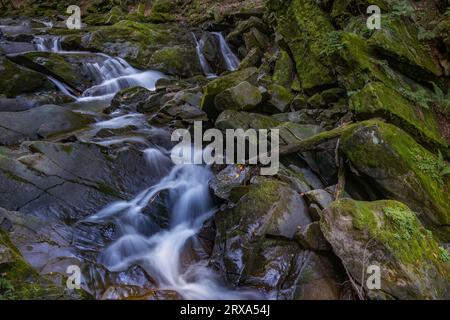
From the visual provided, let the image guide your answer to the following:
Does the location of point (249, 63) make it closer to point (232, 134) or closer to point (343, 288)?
point (232, 134)

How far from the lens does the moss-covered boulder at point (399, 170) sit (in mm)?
5680

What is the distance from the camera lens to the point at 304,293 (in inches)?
187

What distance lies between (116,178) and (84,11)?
18512mm

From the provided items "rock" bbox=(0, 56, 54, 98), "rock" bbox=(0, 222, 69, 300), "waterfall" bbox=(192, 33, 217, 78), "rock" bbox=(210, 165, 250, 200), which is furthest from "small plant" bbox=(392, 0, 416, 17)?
"rock" bbox=(0, 56, 54, 98)

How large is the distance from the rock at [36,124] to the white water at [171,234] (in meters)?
2.10

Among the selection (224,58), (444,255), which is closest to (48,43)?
(224,58)

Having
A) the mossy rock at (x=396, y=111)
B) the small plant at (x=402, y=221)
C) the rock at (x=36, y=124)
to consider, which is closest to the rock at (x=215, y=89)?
the rock at (x=36, y=124)

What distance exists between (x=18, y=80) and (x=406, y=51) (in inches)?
389

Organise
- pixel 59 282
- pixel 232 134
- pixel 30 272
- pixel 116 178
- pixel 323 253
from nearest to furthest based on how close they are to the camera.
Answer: pixel 30 272 < pixel 59 282 < pixel 323 253 < pixel 116 178 < pixel 232 134

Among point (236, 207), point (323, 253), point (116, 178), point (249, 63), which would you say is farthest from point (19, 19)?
point (323, 253)

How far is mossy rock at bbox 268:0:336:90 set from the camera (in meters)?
8.60

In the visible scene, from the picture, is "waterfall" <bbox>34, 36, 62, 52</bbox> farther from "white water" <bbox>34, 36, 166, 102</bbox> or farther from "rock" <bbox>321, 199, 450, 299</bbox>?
"rock" <bbox>321, 199, 450, 299</bbox>

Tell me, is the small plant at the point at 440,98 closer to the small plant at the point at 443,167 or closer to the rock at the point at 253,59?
the small plant at the point at 443,167

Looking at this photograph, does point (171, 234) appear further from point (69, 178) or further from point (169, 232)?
point (69, 178)
